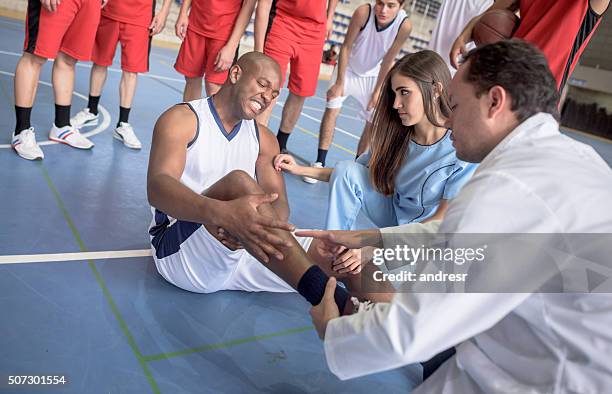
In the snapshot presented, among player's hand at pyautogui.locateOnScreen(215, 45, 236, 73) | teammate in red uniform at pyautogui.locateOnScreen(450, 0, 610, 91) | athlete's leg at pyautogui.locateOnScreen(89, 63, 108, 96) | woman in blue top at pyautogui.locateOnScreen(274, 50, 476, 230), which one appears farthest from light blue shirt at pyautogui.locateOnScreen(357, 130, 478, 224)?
athlete's leg at pyautogui.locateOnScreen(89, 63, 108, 96)

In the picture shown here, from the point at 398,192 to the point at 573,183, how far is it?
167cm

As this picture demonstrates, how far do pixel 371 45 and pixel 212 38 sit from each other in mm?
1580

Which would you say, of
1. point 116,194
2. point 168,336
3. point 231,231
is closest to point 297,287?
point 231,231

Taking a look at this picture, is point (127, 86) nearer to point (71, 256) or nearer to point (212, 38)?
point (212, 38)

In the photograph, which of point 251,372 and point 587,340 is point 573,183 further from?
point 251,372

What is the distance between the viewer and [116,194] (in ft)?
10.4

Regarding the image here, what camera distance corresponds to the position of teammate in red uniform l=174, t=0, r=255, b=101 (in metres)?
3.87

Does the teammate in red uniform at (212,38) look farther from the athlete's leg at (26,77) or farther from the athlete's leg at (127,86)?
the athlete's leg at (26,77)

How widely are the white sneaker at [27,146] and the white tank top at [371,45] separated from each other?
2.94 meters

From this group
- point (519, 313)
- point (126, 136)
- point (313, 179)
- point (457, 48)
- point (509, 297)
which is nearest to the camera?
point (509, 297)

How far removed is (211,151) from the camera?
2457 millimetres

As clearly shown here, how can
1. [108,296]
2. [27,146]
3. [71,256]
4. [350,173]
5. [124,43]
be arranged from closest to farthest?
[108,296] < [71,256] < [350,173] < [27,146] < [124,43]

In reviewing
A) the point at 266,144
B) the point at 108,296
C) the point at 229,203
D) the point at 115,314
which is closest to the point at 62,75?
the point at 266,144

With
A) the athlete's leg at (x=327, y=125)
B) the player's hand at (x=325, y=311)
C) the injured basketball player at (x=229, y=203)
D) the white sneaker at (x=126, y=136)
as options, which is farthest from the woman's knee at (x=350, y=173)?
the white sneaker at (x=126, y=136)
